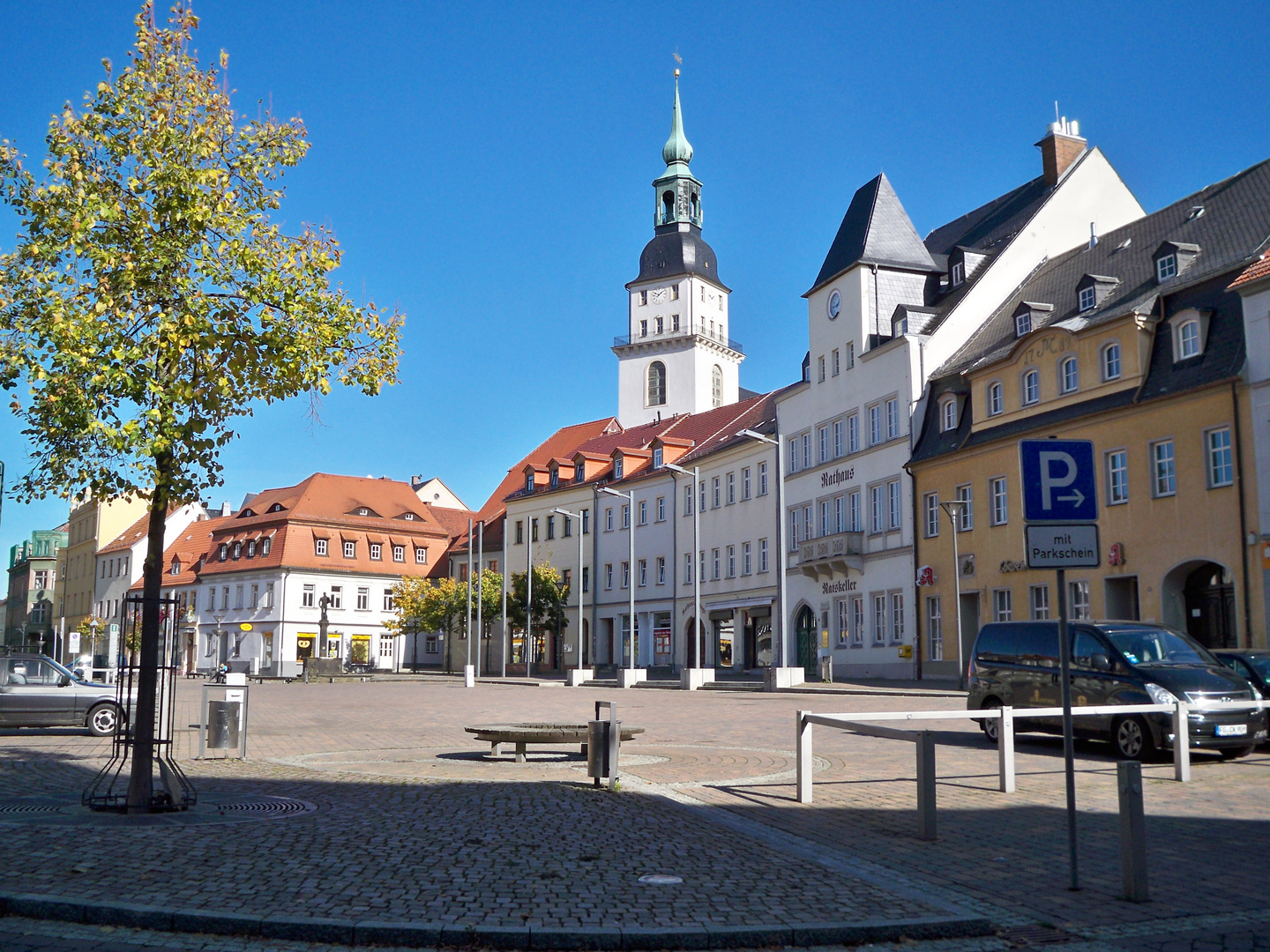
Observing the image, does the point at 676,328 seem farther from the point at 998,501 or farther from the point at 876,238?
the point at 998,501

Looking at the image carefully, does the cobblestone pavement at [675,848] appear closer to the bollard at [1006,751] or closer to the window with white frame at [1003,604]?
the bollard at [1006,751]

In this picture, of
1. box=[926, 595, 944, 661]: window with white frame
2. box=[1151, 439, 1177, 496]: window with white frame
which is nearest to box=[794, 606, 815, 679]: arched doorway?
Result: box=[926, 595, 944, 661]: window with white frame

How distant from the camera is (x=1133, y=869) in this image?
770 cm

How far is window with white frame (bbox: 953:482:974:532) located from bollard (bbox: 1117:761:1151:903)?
34002mm

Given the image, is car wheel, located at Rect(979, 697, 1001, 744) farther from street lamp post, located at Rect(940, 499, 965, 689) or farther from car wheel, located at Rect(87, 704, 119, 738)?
street lamp post, located at Rect(940, 499, 965, 689)

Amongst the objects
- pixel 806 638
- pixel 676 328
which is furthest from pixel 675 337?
pixel 806 638

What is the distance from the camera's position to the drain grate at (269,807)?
36.5ft

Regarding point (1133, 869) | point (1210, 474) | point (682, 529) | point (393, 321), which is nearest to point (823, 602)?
point (682, 529)

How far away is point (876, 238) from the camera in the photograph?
50062mm

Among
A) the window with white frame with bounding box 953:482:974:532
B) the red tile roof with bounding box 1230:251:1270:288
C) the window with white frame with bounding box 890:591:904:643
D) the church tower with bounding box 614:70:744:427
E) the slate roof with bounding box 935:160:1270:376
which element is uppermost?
the church tower with bounding box 614:70:744:427

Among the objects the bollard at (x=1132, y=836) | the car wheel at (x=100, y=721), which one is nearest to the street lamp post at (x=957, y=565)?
the car wheel at (x=100, y=721)

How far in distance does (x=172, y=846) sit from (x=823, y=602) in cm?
4424

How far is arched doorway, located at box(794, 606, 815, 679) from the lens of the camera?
5353 centimetres

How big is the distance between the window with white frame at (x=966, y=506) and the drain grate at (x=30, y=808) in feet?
110
